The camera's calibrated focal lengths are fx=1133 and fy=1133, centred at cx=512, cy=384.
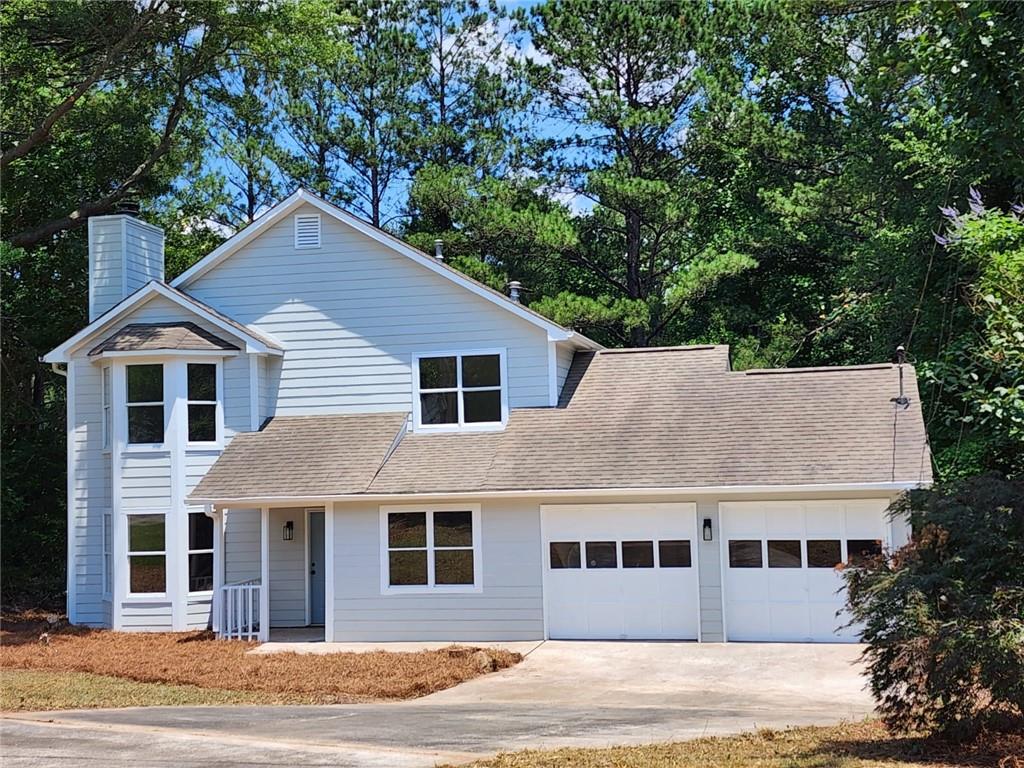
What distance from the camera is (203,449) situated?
2094 cm

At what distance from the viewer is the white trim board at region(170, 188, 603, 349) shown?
67.5 ft

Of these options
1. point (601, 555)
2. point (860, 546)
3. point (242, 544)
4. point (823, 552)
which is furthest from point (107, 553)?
point (860, 546)

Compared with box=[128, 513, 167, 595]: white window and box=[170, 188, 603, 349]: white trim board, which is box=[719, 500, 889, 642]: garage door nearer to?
box=[170, 188, 603, 349]: white trim board

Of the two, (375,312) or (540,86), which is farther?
(540,86)

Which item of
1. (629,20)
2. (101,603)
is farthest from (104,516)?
(629,20)

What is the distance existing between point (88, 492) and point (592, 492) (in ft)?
33.0

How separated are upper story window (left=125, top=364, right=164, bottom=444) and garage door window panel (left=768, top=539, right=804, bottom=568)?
11.0 m

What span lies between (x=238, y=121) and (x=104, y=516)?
1795 cm

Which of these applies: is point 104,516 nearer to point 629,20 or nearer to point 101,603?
point 101,603

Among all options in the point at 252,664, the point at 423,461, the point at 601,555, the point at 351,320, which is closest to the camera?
the point at 252,664

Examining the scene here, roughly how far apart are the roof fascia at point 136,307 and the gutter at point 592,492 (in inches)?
127

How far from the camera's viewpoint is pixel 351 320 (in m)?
21.6

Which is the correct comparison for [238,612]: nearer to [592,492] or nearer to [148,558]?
[148,558]

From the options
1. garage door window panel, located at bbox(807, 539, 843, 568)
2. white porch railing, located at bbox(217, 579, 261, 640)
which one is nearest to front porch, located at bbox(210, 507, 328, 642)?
white porch railing, located at bbox(217, 579, 261, 640)
